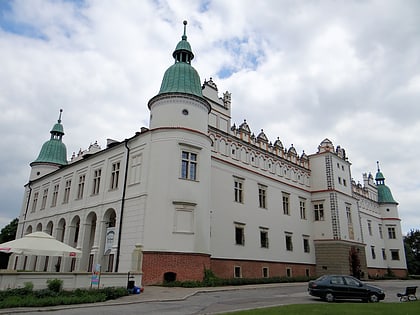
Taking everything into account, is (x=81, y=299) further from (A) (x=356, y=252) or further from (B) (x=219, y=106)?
(A) (x=356, y=252)

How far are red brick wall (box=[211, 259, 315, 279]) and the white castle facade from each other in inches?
3.5

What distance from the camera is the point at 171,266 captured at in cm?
2255

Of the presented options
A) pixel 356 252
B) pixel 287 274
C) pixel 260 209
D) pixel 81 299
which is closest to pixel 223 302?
pixel 81 299

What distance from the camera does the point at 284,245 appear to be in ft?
115

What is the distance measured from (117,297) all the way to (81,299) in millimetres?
2120

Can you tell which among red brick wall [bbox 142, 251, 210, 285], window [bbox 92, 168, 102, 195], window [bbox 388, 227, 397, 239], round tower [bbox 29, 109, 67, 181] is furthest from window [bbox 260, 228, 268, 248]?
window [bbox 388, 227, 397, 239]

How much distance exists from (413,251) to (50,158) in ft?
218

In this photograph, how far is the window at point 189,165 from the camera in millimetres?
25164

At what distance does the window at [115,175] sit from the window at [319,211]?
2278 centimetres

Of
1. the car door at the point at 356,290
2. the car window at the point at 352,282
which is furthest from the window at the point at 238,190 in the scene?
the car door at the point at 356,290

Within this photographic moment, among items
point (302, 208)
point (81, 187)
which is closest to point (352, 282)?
point (302, 208)

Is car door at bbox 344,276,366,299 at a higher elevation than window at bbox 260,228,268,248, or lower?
lower

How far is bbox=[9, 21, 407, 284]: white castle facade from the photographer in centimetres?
2400

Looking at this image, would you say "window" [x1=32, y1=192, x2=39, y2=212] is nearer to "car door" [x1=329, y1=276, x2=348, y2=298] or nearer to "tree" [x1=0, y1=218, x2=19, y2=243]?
"tree" [x1=0, y1=218, x2=19, y2=243]
